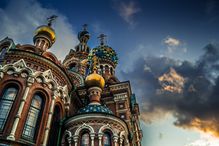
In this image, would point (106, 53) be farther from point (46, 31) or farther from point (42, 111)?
point (42, 111)

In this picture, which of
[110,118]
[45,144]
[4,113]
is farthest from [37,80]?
[110,118]

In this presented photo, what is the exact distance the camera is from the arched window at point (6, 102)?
1125 cm

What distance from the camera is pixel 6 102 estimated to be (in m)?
11.9

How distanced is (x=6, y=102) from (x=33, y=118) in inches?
63.8

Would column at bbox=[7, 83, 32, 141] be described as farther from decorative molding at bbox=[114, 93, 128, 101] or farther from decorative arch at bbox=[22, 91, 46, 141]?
decorative molding at bbox=[114, 93, 128, 101]

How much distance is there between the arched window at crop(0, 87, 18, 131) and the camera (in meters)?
11.2

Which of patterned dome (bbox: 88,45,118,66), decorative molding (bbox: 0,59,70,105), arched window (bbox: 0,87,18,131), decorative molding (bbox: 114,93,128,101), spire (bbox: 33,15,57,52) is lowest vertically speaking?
arched window (bbox: 0,87,18,131)

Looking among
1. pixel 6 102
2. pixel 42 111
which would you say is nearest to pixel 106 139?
pixel 42 111

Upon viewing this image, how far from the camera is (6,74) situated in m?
12.6

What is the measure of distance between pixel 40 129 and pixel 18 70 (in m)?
3.60

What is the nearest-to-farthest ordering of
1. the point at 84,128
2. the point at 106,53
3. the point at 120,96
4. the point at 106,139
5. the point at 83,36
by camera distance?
the point at 84,128
the point at 106,139
the point at 120,96
the point at 106,53
the point at 83,36

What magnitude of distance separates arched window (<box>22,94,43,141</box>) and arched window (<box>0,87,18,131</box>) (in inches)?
40.7

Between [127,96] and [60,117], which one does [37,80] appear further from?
[127,96]

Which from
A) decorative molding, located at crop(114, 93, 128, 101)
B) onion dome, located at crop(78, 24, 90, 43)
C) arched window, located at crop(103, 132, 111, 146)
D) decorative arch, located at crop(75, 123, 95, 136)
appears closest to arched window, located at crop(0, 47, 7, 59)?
decorative arch, located at crop(75, 123, 95, 136)
